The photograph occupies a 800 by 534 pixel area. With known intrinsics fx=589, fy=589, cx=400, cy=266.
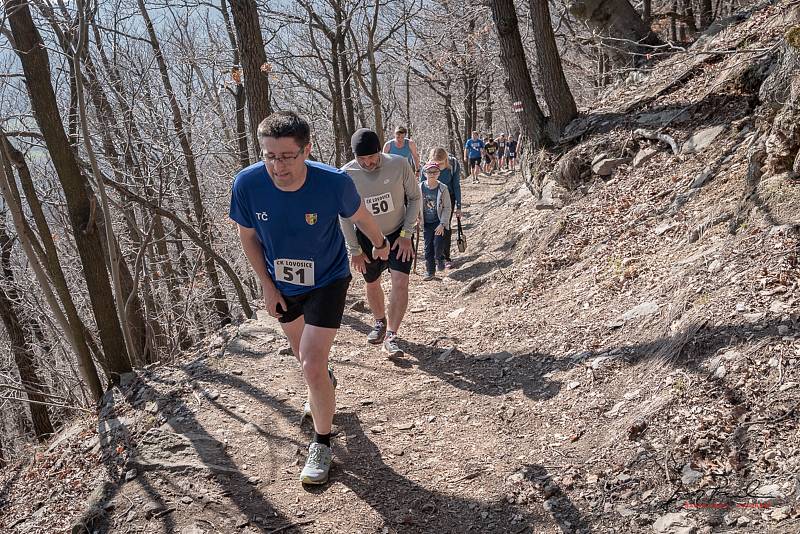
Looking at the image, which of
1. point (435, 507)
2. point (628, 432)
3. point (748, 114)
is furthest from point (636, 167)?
point (435, 507)

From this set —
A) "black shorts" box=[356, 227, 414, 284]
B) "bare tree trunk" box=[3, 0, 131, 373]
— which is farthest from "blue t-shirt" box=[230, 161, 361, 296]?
"bare tree trunk" box=[3, 0, 131, 373]

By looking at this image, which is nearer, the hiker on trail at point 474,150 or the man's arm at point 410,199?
the man's arm at point 410,199

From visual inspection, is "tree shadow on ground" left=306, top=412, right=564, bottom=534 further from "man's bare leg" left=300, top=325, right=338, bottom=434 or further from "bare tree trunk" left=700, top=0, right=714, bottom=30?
"bare tree trunk" left=700, top=0, right=714, bottom=30

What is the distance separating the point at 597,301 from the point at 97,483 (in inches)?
169

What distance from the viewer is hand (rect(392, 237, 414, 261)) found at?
5.03m

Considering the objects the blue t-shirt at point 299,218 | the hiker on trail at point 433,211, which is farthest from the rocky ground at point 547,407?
the hiker on trail at point 433,211

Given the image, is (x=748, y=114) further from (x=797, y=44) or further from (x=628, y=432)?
(x=628, y=432)

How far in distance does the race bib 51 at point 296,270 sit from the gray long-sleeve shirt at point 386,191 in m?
1.32

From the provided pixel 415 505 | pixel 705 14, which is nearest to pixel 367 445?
pixel 415 505

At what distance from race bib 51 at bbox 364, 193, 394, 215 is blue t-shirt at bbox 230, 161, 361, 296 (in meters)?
1.39

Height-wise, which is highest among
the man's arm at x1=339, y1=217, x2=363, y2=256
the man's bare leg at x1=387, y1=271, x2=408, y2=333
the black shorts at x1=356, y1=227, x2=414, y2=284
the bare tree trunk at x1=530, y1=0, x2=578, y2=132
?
the bare tree trunk at x1=530, y1=0, x2=578, y2=132

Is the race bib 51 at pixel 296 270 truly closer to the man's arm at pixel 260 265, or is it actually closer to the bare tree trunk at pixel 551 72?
the man's arm at pixel 260 265

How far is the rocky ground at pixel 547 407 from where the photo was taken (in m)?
2.96

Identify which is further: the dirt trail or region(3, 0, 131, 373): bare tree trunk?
region(3, 0, 131, 373): bare tree trunk
